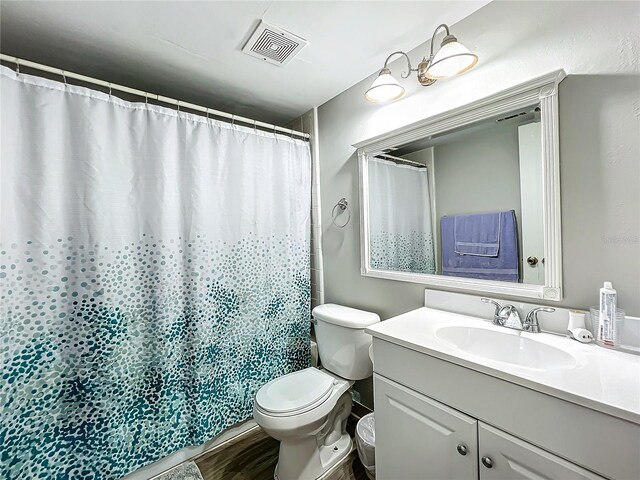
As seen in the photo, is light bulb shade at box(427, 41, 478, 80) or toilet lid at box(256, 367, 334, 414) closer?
light bulb shade at box(427, 41, 478, 80)

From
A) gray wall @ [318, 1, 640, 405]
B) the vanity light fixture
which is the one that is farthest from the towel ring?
gray wall @ [318, 1, 640, 405]

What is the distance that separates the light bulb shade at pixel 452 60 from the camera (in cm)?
110

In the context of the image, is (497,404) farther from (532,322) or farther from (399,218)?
(399,218)

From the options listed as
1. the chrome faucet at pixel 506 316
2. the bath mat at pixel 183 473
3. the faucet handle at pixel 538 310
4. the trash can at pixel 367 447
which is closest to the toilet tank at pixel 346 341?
the trash can at pixel 367 447

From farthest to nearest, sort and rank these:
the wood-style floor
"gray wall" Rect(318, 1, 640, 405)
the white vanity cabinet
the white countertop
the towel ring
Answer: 1. the towel ring
2. the wood-style floor
3. "gray wall" Rect(318, 1, 640, 405)
4. the white vanity cabinet
5. the white countertop

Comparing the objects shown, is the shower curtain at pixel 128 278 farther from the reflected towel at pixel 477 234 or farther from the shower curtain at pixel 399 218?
the reflected towel at pixel 477 234

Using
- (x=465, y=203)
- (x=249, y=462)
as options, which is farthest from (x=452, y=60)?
(x=249, y=462)

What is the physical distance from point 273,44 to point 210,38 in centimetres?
30

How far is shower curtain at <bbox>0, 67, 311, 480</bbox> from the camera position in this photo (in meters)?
1.16

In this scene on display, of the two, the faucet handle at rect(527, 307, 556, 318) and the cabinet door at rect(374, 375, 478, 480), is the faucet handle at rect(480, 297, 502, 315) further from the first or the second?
the cabinet door at rect(374, 375, 478, 480)

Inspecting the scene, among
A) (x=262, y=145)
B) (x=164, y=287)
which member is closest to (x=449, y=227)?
(x=262, y=145)

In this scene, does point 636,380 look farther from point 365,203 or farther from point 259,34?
point 259,34

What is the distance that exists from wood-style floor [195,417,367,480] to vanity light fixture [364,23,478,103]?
1.94 meters

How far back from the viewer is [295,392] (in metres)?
1.43
